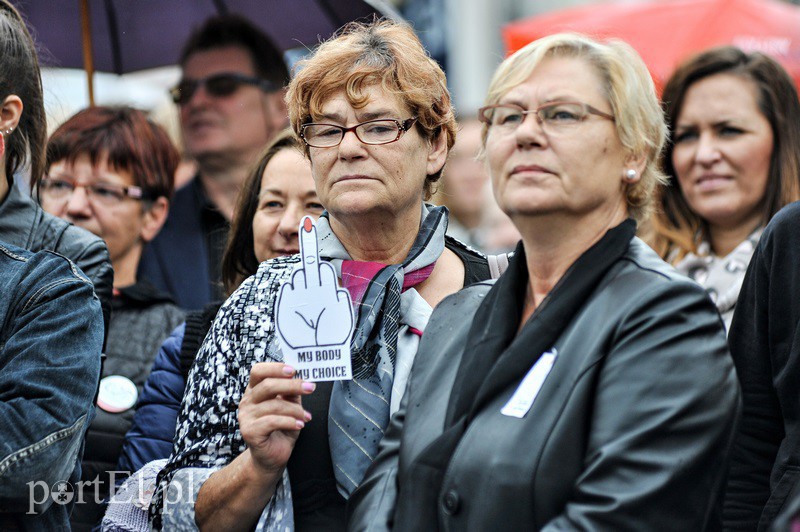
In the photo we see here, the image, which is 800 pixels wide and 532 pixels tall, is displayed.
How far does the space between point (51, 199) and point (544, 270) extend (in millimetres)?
2502

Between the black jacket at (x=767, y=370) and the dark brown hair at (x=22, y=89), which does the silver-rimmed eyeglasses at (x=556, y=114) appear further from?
the dark brown hair at (x=22, y=89)

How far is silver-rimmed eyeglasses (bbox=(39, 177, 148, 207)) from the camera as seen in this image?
4.31 metres

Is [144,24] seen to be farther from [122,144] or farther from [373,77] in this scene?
[373,77]

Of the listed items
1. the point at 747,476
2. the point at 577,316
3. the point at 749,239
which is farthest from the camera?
the point at 749,239

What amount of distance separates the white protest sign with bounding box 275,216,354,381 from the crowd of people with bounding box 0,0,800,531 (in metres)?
0.02

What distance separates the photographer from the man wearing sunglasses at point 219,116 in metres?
4.95

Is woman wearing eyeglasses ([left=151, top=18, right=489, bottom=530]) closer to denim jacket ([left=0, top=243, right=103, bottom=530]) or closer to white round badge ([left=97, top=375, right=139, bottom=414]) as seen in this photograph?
denim jacket ([left=0, top=243, right=103, bottom=530])

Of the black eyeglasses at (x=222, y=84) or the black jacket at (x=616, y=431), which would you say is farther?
the black eyeglasses at (x=222, y=84)

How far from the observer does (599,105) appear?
243 centimetres

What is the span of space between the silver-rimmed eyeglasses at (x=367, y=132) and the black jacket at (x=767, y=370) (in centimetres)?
101

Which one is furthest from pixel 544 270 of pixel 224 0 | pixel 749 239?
pixel 224 0

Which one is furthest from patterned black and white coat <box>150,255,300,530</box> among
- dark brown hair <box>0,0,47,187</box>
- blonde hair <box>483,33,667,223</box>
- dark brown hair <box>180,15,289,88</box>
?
dark brown hair <box>180,15,289,88</box>

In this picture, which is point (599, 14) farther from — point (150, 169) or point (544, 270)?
point (544, 270)

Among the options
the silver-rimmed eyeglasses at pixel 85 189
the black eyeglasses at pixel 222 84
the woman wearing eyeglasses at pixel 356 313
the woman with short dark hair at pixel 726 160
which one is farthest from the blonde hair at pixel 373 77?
the black eyeglasses at pixel 222 84
